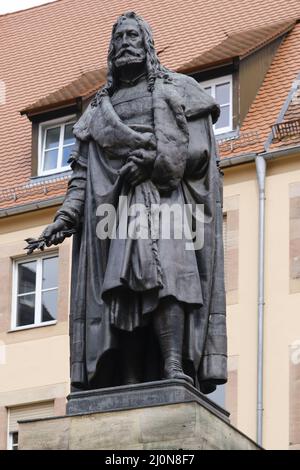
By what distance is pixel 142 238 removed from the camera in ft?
43.8

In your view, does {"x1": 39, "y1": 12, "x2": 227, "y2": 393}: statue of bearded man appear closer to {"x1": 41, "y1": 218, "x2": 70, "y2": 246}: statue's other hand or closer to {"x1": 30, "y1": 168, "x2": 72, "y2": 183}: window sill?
{"x1": 41, "y1": 218, "x2": 70, "y2": 246}: statue's other hand

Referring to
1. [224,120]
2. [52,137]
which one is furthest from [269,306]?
[52,137]

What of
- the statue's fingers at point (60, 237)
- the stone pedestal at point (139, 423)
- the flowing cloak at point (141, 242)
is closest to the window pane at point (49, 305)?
the flowing cloak at point (141, 242)

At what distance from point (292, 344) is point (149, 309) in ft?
50.8

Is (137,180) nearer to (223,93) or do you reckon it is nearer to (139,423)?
(139,423)

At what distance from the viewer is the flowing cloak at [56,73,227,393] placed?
1330 cm

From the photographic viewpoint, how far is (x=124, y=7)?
38000mm

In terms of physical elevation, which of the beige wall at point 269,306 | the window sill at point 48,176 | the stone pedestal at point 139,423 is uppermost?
the window sill at point 48,176

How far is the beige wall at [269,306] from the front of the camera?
28.4 m

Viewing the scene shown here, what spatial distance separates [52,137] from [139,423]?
20594mm

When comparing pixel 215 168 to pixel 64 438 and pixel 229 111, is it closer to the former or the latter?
pixel 64 438

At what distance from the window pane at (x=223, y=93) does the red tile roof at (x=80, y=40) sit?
0.46 meters

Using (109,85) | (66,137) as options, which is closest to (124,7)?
(66,137)

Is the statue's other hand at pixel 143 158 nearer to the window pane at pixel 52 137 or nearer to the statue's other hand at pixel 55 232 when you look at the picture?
the statue's other hand at pixel 55 232
